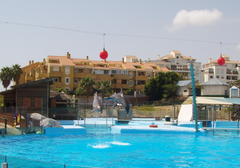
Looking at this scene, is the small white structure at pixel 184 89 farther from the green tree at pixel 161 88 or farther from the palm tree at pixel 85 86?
the palm tree at pixel 85 86

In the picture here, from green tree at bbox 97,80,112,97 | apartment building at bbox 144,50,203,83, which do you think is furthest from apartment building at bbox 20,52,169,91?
apartment building at bbox 144,50,203,83

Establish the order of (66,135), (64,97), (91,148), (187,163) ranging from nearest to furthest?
1. (187,163)
2. (91,148)
3. (66,135)
4. (64,97)

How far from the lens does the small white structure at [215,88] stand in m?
52.6

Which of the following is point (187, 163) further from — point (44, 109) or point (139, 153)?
point (44, 109)

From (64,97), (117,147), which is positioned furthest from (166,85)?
(117,147)

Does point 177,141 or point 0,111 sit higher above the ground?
point 0,111

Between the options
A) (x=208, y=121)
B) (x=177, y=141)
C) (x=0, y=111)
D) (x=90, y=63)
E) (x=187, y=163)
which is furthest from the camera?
(x=90, y=63)

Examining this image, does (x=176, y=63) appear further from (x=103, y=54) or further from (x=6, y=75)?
(x=103, y=54)

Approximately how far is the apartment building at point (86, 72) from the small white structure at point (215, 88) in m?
22.9

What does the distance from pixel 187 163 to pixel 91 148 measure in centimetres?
620

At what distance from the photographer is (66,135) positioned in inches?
961

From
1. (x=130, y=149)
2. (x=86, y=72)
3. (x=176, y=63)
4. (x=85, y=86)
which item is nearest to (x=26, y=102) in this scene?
(x=130, y=149)

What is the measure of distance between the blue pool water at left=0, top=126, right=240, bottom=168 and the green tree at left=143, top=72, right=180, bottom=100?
1450 inches

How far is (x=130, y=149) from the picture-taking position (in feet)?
61.8
